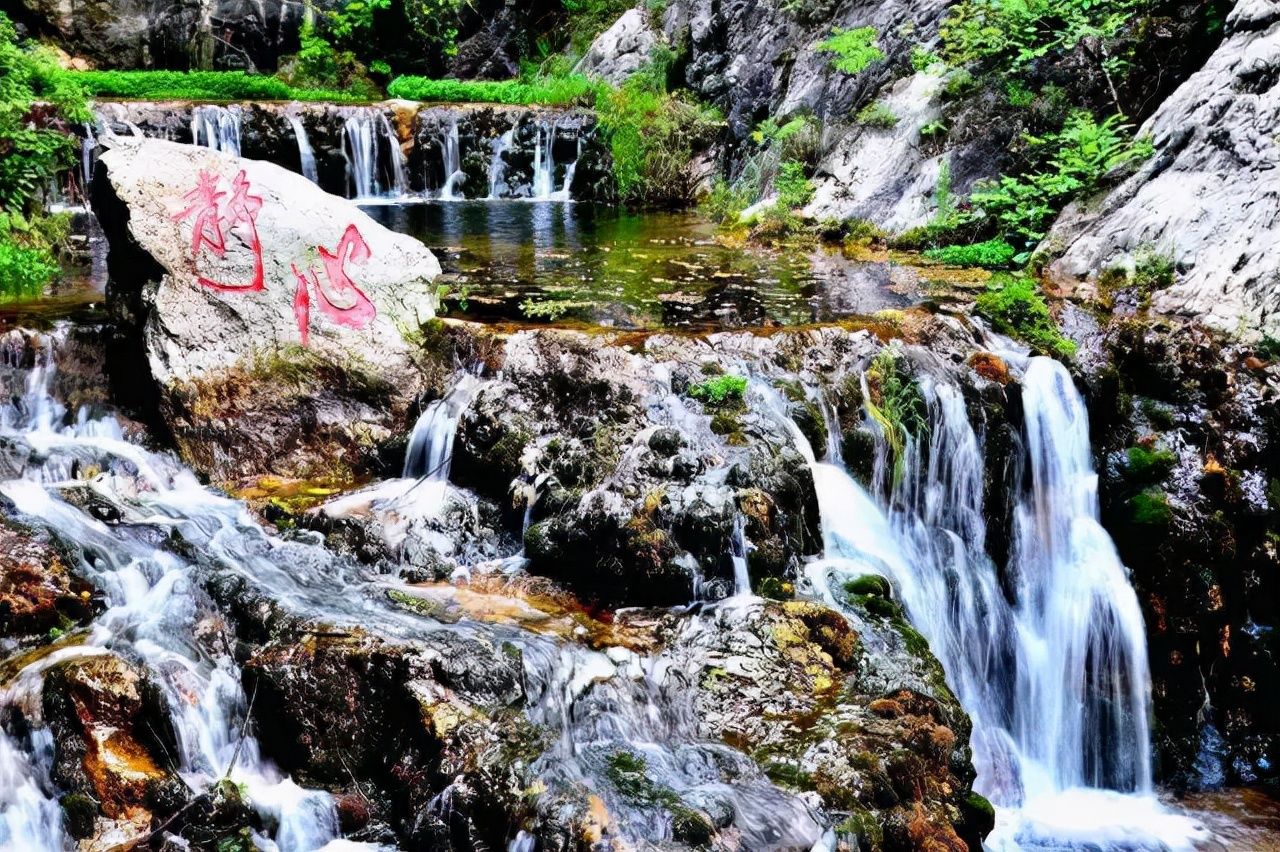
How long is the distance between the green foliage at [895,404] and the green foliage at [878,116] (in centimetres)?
652

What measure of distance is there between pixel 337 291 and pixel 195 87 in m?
13.3

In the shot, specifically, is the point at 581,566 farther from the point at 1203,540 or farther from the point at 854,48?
the point at 854,48

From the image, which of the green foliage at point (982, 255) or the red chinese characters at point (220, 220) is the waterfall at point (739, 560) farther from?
the green foliage at point (982, 255)

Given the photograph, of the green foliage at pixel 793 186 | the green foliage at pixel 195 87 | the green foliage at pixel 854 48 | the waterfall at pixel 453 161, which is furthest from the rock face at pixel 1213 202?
the green foliage at pixel 195 87

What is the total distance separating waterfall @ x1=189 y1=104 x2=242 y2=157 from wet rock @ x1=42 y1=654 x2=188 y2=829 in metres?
12.6

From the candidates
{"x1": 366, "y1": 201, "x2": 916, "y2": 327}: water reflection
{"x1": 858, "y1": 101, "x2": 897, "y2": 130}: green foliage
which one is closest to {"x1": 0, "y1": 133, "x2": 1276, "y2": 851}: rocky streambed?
{"x1": 366, "y1": 201, "x2": 916, "y2": 327}: water reflection

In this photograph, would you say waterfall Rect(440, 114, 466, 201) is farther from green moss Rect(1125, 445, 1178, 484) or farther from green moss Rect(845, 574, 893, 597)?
green moss Rect(845, 574, 893, 597)

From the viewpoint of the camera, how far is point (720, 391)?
20.7ft

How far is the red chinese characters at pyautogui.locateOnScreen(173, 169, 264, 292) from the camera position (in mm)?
6715

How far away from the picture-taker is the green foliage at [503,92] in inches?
707

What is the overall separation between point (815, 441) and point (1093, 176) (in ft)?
17.5

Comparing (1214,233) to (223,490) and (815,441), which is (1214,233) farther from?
(223,490)

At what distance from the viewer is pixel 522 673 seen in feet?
14.5

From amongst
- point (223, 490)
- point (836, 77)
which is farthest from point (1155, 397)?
point (836, 77)
